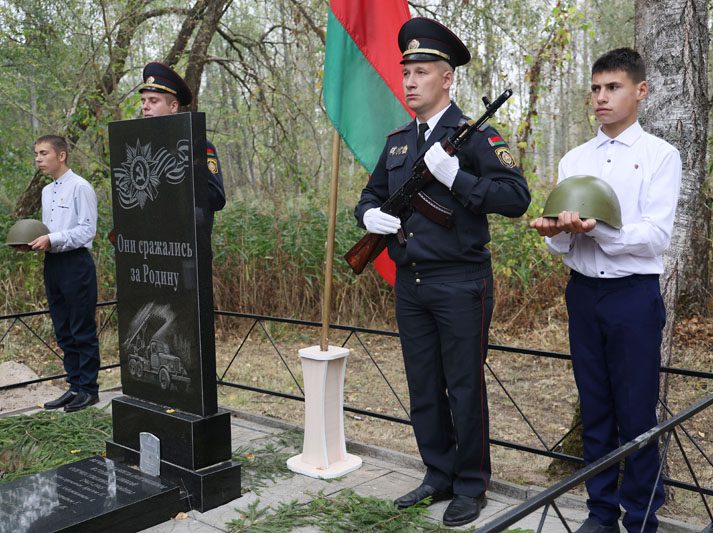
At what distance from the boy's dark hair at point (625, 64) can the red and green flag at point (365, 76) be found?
1605mm

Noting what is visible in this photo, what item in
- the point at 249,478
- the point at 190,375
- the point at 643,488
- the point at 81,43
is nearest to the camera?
the point at 643,488

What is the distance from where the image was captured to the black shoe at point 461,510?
3.26 metres

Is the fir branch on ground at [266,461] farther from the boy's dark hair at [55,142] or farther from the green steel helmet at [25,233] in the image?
the boy's dark hair at [55,142]

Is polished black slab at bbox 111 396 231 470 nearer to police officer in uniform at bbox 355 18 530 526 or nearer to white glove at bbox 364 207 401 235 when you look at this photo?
police officer in uniform at bbox 355 18 530 526

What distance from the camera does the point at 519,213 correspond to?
324 cm

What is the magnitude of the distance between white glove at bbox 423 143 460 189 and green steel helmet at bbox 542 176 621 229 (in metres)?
0.51

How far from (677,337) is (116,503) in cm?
596

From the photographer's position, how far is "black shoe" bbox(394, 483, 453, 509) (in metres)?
3.41

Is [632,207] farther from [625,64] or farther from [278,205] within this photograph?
[278,205]

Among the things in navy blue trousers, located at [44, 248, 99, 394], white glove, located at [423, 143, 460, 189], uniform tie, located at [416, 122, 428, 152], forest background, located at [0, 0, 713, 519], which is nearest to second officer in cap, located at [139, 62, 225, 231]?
navy blue trousers, located at [44, 248, 99, 394]

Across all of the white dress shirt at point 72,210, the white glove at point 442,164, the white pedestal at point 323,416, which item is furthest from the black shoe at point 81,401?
the white glove at point 442,164

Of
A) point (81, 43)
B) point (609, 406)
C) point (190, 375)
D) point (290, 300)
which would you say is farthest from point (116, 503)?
point (81, 43)

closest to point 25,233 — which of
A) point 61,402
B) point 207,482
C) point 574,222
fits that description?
point 61,402

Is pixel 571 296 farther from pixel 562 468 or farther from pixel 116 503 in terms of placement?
pixel 116 503
